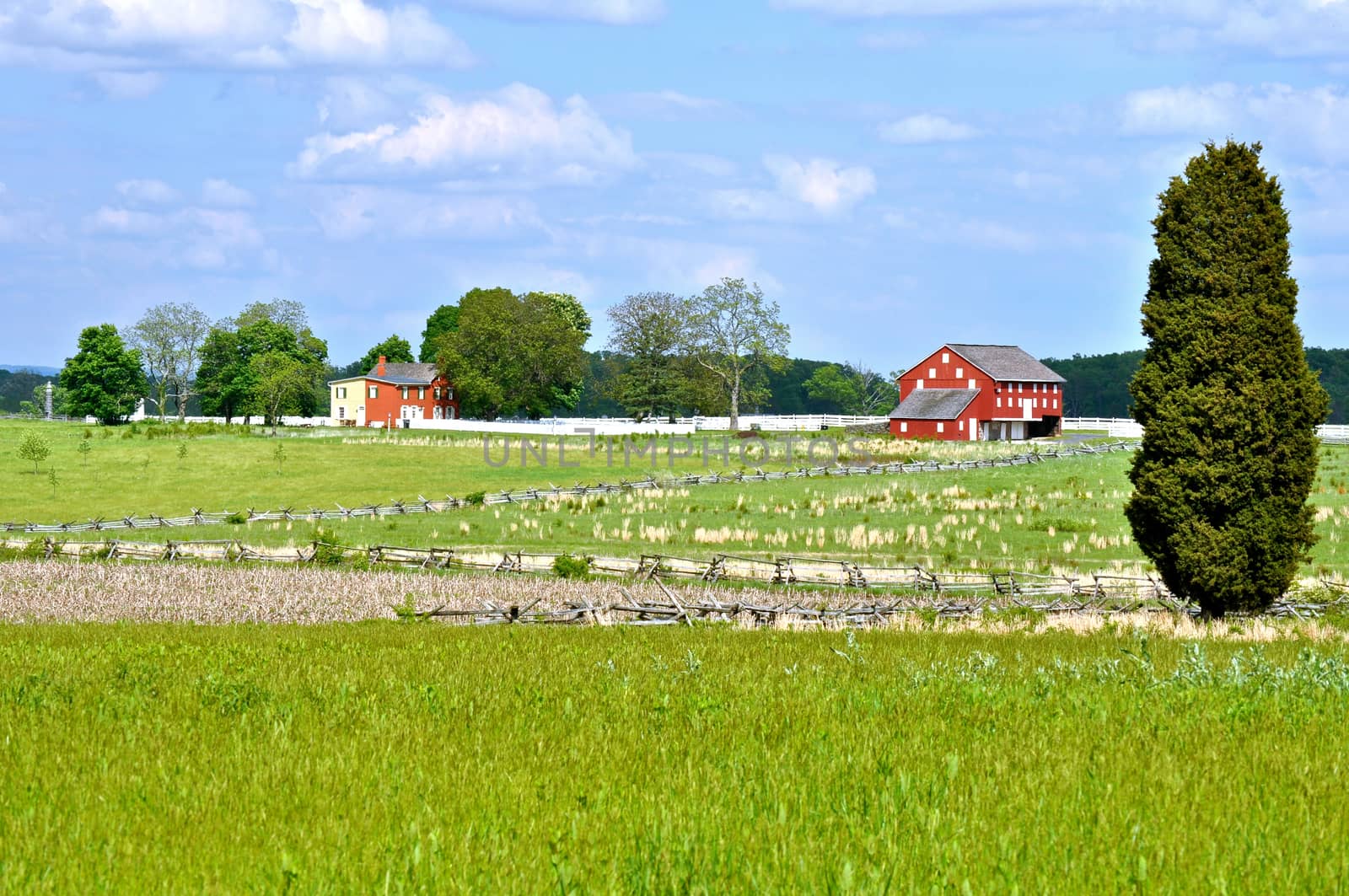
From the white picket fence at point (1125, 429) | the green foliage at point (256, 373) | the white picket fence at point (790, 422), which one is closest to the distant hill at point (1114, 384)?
the white picket fence at point (1125, 429)

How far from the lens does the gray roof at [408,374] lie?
11919cm

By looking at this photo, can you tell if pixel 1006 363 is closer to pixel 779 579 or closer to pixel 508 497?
pixel 508 497

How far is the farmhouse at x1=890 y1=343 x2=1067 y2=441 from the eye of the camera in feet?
322

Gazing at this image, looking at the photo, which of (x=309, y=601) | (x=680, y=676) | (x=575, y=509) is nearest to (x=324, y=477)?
(x=575, y=509)

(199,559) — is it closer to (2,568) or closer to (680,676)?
(2,568)

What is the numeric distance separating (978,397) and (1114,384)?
80.7 metres

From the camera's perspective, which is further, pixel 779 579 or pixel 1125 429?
pixel 1125 429

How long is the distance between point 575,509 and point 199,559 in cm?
1643

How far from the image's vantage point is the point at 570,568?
98.9 ft

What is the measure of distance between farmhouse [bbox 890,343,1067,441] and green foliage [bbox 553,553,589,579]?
70.5 meters

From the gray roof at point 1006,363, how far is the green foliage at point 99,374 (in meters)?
73.2

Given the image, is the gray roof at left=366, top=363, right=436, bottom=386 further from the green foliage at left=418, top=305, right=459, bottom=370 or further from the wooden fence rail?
the wooden fence rail

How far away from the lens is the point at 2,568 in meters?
30.1

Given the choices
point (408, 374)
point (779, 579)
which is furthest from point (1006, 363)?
point (779, 579)
